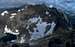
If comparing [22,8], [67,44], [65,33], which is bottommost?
[67,44]

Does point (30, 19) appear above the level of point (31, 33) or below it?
above

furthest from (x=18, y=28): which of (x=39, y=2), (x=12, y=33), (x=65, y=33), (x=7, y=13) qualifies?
(x=65, y=33)

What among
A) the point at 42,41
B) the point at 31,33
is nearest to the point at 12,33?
the point at 31,33

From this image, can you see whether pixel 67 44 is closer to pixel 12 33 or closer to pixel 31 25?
pixel 31 25

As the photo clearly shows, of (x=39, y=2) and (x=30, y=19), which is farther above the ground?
(x=39, y=2)

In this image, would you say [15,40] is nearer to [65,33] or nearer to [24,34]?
[24,34]

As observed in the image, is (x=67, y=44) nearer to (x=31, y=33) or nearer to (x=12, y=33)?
(x=31, y=33)

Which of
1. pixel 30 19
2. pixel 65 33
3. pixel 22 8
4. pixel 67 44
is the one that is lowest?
pixel 67 44

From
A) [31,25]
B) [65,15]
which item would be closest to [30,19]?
[31,25]
